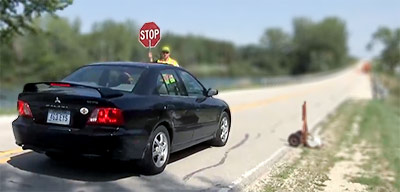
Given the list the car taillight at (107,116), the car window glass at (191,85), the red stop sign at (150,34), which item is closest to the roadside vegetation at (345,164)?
the car window glass at (191,85)

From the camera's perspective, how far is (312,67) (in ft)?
412

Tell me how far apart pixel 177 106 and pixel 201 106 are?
937mm

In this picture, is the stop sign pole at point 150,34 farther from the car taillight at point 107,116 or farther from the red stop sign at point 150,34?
the car taillight at point 107,116

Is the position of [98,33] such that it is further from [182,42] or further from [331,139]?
[331,139]

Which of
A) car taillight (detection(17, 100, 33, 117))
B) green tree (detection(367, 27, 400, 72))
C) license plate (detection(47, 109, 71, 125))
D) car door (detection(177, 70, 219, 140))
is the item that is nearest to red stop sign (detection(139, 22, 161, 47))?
car door (detection(177, 70, 219, 140))

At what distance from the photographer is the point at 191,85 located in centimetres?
800

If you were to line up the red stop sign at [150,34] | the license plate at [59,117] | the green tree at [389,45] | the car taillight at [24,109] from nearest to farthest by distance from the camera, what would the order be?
the license plate at [59,117], the car taillight at [24,109], the red stop sign at [150,34], the green tree at [389,45]

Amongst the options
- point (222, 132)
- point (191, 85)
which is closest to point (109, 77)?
point (191, 85)

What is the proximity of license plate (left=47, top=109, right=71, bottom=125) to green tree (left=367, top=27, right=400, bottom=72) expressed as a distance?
11790 centimetres

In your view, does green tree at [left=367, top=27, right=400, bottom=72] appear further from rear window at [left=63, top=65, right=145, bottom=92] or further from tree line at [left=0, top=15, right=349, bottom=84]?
rear window at [left=63, top=65, right=145, bottom=92]

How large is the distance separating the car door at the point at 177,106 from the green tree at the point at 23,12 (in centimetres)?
892

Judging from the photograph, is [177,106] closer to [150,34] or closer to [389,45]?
[150,34]

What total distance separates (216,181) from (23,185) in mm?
2524

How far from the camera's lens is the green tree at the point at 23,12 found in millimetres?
15242
